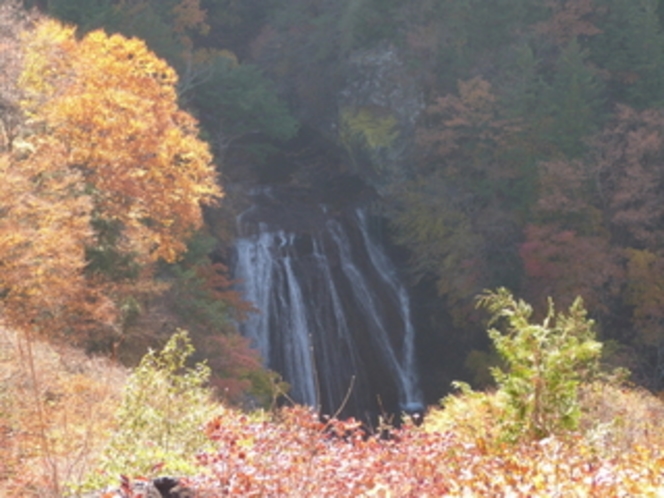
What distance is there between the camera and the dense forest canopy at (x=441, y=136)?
16.5 m

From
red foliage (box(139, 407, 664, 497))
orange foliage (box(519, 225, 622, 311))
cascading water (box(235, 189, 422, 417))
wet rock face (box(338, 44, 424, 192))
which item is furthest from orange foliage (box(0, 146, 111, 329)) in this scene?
wet rock face (box(338, 44, 424, 192))

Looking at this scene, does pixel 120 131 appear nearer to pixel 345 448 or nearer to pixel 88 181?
pixel 88 181

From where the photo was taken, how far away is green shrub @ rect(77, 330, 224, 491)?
16.8 ft

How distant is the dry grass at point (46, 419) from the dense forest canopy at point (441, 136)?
3.80m

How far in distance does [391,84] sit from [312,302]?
11236mm

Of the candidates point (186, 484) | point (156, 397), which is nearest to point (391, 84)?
point (156, 397)

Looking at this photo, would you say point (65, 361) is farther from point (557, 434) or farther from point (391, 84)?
point (391, 84)

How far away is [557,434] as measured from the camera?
529 centimetres

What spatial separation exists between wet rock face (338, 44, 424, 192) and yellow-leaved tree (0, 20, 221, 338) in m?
10.7

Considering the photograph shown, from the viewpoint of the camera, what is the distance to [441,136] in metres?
25.9

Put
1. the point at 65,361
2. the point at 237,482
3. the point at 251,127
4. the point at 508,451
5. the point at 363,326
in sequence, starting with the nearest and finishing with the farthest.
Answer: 1. the point at 237,482
2. the point at 508,451
3. the point at 65,361
4. the point at 363,326
5. the point at 251,127

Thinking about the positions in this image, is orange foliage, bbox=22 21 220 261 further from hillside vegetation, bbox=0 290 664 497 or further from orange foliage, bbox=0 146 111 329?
hillside vegetation, bbox=0 290 664 497

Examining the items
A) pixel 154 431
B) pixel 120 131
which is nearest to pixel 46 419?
pixel 154 431

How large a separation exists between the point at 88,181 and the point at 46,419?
1005 centimetres
